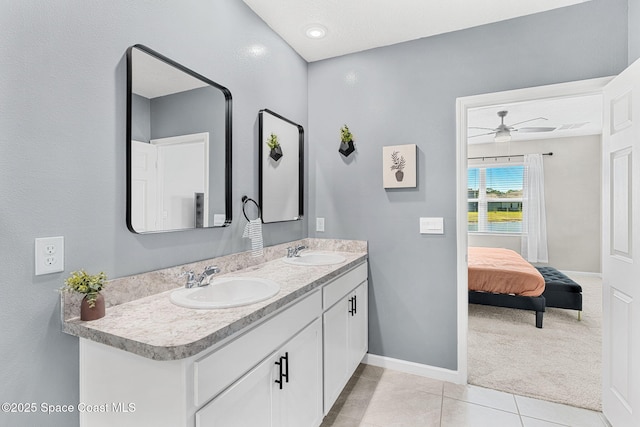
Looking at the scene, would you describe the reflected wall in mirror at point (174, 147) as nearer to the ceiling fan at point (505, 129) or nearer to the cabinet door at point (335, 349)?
the cabinet door at point (335, 349)

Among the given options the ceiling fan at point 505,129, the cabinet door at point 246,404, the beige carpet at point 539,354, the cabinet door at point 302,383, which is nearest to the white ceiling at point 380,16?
the cabinet door at point 302,383

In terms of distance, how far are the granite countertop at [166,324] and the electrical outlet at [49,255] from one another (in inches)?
7.3

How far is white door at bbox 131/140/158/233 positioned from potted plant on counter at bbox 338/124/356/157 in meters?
1.52

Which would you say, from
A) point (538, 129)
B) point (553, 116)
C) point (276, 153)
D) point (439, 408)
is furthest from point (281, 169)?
point (538, 129)

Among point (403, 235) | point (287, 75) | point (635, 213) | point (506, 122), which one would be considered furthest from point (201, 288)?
point (506, 122)

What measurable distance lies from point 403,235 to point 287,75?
1.56 meters

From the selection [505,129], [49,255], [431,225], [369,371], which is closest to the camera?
[49,255]

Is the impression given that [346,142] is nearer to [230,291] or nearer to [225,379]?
[230,291]

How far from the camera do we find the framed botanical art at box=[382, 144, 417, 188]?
7.98 feet

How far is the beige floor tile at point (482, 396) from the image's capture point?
6.82 ft

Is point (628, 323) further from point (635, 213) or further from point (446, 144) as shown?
point (446, 144)

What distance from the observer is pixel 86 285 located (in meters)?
1.10

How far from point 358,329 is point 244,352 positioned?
1.39 m

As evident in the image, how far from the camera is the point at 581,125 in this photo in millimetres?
4832
